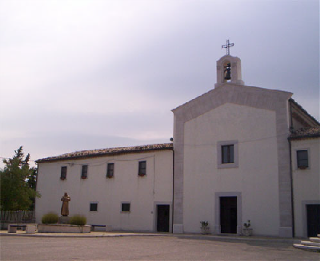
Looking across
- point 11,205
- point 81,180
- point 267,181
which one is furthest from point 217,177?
point 11,205

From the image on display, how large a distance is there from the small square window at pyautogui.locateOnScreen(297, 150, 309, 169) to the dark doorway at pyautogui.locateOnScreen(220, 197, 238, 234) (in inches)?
180

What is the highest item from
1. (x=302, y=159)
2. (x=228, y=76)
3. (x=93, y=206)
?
(x=228, y=76)

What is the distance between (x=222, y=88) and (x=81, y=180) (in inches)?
541

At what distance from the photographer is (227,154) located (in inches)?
924

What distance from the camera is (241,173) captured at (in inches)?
889

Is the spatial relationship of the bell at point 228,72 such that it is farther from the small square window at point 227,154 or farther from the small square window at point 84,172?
the small square window at point 84,172

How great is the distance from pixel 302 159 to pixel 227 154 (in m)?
4.66

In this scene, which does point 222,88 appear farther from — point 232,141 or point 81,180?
point 81,180

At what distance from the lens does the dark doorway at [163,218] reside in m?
25.1

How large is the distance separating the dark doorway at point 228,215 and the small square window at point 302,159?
15.0 ft

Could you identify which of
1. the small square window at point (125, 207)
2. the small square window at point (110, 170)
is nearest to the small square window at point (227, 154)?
the small square window at point (125, 207)

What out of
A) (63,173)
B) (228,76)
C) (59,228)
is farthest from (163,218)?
(228,76)

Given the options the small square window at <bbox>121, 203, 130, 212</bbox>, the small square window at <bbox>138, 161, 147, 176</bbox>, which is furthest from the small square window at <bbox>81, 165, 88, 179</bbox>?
the small square window at <bbox>138, 161, 147, 176</bbox>

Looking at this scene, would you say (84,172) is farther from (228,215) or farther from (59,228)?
(228,215)
